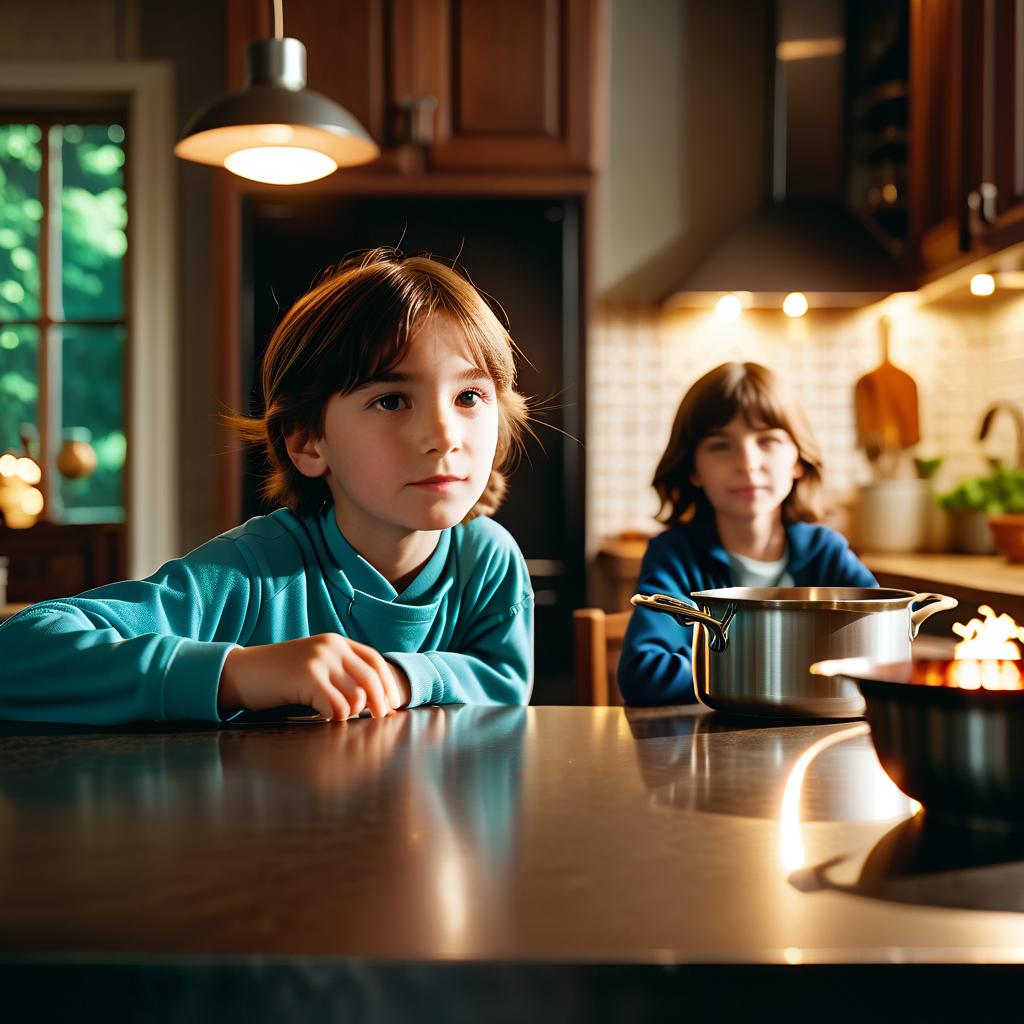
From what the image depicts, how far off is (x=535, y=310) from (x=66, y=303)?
161cm

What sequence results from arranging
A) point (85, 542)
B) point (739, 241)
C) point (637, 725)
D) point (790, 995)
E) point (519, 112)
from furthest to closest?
point (85, 542) → point (739, 241) → point (519, 112) → point (637, 725) → point (790, 995)

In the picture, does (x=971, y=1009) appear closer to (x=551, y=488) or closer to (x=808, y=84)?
(x=551, y=488)

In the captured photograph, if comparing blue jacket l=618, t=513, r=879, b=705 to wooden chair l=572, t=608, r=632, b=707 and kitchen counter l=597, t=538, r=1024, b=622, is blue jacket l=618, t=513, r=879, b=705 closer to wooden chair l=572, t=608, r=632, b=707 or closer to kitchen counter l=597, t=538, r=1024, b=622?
wooden chair l=572, t=608, r=632, b=707

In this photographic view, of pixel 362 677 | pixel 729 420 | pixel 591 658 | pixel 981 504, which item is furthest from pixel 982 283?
pixel 362 677

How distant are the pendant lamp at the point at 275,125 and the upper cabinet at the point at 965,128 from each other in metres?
1.42

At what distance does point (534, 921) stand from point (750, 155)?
3.31m

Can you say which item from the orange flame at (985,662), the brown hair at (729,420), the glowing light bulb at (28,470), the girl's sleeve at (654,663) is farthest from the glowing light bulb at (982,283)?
the glowing light bulb at (28,470)

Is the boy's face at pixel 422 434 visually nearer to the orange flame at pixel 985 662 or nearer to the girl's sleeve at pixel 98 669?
the girl's sleeve at pixel 98 669

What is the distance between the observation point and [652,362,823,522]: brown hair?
1.53 m

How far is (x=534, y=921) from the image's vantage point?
1.28 feet

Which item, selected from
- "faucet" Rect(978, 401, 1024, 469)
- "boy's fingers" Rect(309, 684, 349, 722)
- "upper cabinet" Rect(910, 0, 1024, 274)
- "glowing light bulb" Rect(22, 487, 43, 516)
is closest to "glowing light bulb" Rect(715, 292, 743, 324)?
"upper cabinet" Rect(910, 0, 1024, 274)

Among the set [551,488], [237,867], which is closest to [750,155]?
[551,488]

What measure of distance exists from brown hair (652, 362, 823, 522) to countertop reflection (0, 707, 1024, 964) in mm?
867

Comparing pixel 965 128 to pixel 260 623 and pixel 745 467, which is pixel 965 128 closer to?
pixel 745 467
